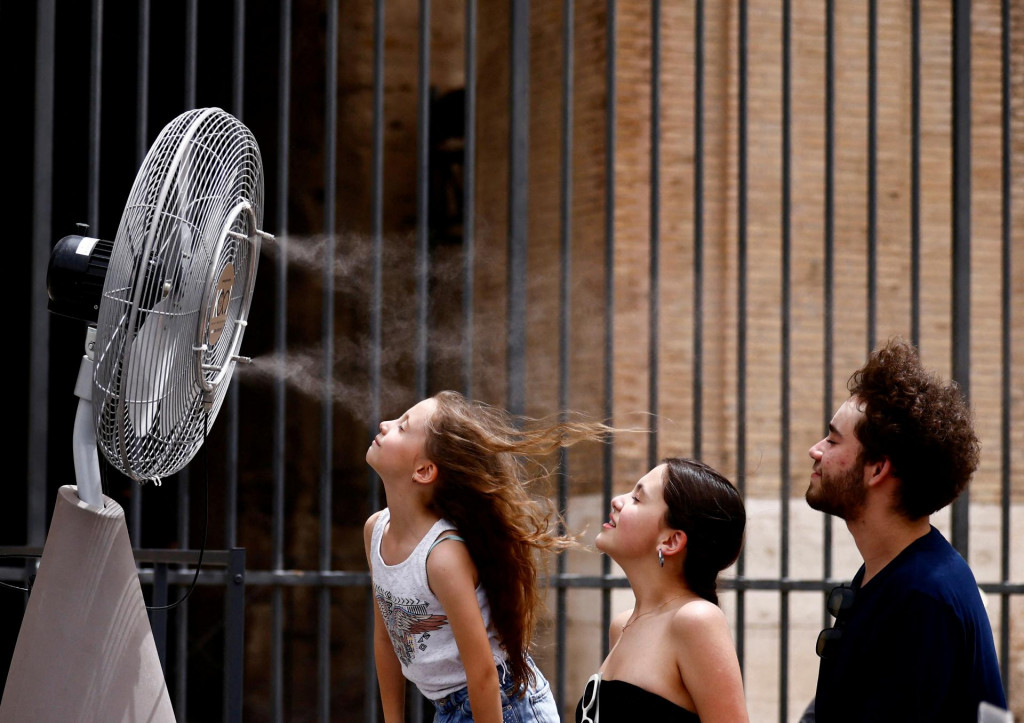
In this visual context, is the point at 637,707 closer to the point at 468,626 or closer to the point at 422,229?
the point at 468,626

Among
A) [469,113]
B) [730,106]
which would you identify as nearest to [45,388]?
[469,113]

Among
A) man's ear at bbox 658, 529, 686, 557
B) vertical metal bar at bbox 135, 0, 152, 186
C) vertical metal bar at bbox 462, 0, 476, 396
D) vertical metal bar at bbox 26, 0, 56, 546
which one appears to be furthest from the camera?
vertical metal bar at bbox 462, 0, 476, 396

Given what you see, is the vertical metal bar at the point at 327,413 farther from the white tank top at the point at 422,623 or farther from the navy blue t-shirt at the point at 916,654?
the navy blue t-shirt at the point at 916,654

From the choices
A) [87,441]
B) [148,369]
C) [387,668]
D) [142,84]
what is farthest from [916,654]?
[142,84]

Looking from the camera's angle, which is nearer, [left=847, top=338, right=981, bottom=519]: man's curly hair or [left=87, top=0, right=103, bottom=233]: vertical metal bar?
[left=847, top=338, right=981, bottom=519]: man's curly hair

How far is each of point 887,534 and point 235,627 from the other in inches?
65.7

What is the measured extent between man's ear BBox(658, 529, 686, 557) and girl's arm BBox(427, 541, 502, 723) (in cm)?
41

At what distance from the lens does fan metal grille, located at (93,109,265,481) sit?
2.09 m

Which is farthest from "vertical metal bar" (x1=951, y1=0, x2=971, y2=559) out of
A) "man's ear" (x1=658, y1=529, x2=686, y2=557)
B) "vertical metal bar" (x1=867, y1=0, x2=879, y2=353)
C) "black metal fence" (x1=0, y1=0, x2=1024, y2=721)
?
"man's ear" (x1=658, y1=529, x2=686, y2=557)

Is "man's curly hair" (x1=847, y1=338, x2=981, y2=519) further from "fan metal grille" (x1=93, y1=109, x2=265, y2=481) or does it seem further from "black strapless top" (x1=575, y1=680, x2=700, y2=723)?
"fan metal grille" (x1=93, y1=109, x2=265, y2=481)

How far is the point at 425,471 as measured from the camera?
2.60 m

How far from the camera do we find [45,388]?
3.79 meters

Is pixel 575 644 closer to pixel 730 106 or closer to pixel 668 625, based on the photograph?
pixel 730 106

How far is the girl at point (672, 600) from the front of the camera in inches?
87.8
